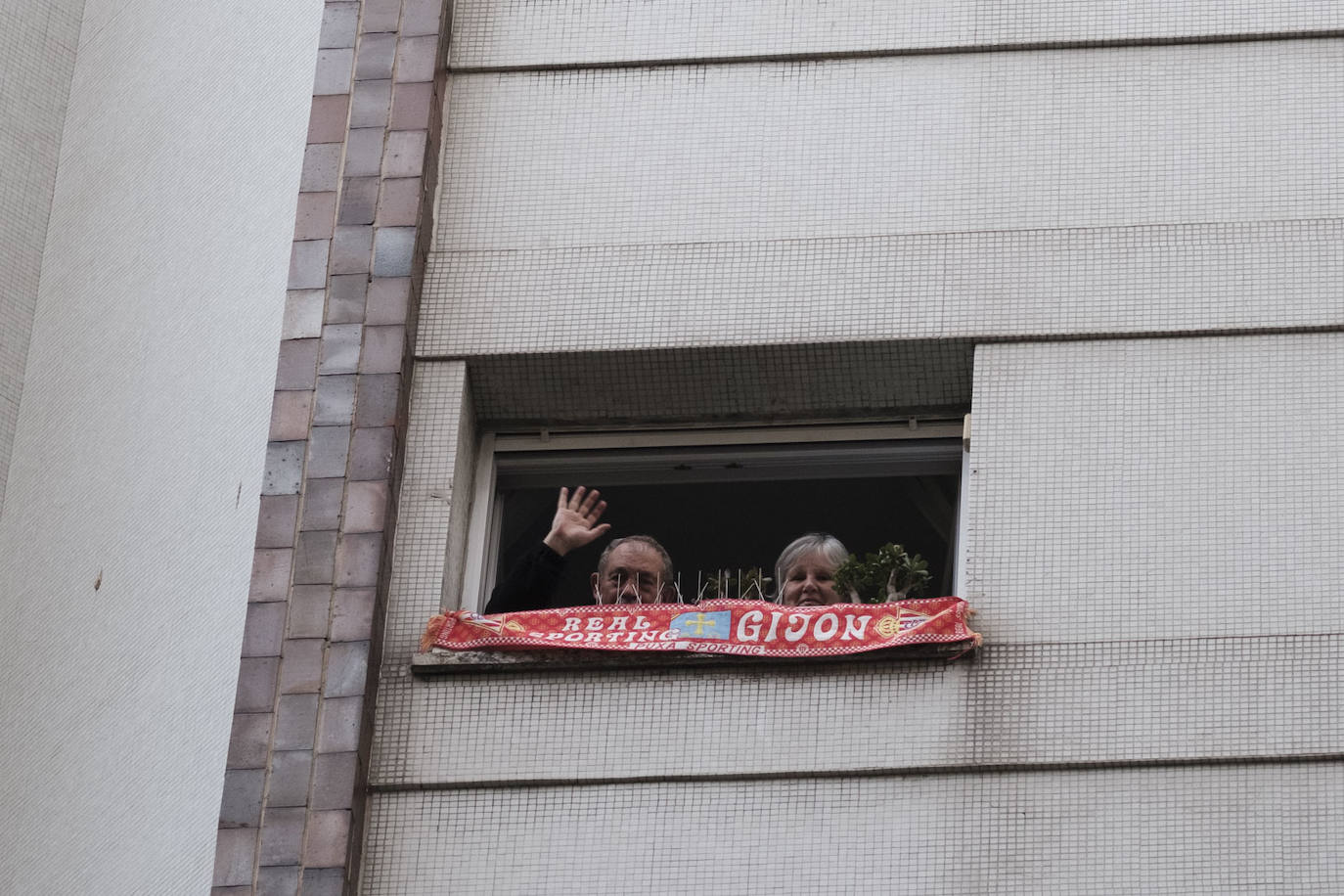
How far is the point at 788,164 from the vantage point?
11.2 m

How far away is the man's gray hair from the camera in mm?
10750

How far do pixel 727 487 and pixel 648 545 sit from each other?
1.85 ft

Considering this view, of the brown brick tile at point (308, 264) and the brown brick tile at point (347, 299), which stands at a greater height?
the brown brick tile at point (308, 264)

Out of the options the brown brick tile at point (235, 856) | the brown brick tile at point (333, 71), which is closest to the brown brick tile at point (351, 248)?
the brown brick tile at point (333, 71)

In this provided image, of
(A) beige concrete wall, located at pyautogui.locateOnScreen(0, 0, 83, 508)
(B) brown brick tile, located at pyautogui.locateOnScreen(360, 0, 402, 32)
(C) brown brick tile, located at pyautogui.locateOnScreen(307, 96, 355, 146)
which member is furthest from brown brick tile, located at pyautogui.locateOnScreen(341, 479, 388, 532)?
(B) brown brick tile, located at pyautogui.locateOnScreen(360, 0, 402, 32)

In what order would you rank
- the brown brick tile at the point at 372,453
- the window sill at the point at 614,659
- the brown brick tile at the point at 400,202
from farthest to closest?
the brown brick tile at the point at 400,202 < the brown brick tile at the point at 372,453 < the window sill at the point at 614,659

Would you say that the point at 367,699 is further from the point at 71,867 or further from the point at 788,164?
the point at 788,164

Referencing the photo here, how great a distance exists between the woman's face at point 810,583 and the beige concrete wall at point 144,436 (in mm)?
2271

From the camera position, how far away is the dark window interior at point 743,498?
35.6ft

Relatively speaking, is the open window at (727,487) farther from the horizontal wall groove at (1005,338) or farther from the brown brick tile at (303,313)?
the brown brick tile at (303,313)

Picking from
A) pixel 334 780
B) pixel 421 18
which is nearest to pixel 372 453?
pixel 334 780

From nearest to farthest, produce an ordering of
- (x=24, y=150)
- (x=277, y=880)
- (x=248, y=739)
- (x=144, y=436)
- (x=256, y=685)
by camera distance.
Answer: (x=277, y=880), (x=248, y=739), (x=256, y=685), (x=144, y=436), (x=24, y=150)

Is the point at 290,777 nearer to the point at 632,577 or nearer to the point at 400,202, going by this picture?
the point at 632,577

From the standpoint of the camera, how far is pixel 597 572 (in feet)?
35.7
